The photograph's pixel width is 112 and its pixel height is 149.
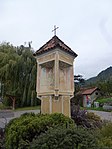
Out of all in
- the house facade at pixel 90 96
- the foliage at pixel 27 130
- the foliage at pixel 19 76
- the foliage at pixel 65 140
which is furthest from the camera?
the house facade at pixel 90 96

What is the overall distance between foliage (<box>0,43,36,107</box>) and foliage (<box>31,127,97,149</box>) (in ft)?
58.3

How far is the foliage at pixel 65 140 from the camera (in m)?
3.37

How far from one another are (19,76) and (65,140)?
19.5 m

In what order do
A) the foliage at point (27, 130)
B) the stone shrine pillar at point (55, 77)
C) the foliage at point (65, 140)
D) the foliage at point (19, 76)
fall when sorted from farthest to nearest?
the foliage at point (19, 76) < the stone shrine pillar at point (55, 77) < the foliage at point (27, 130) < the foliage at point (65, 140)

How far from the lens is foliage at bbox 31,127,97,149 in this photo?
11.1ft

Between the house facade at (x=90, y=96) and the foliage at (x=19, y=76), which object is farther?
the house facade at (x=90, y=96)

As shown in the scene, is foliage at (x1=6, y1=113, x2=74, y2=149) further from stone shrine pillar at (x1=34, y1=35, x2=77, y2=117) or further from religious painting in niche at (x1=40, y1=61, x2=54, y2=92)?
religious painting in niche at (x1=40, y1=61, x2=54, y2=92)

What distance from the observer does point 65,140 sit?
337 cm

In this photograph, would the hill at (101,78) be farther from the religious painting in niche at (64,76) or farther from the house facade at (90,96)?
the religious painting in niche at (64,76)

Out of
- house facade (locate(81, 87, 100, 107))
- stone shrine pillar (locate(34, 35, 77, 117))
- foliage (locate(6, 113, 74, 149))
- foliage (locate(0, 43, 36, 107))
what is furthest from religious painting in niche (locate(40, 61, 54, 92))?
house facade (locate(81, 87, 100, 107))

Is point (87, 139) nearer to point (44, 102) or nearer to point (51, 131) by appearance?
point (51, 131)

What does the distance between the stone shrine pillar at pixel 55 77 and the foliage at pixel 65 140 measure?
2.60m

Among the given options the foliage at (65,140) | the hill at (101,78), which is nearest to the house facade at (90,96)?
the hill at (101,78)

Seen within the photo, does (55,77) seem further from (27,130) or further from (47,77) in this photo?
(27,130)
